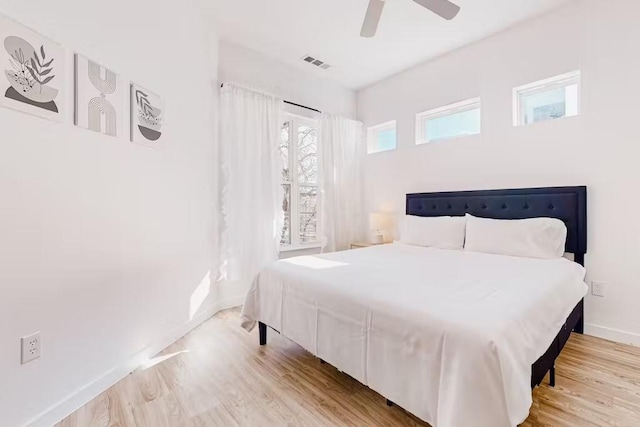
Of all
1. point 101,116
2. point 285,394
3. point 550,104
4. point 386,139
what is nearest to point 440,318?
point 285,394

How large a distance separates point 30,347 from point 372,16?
2.67 metres

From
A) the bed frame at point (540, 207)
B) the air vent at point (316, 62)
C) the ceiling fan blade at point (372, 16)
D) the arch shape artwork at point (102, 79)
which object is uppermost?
the air vent at point (316, 62)

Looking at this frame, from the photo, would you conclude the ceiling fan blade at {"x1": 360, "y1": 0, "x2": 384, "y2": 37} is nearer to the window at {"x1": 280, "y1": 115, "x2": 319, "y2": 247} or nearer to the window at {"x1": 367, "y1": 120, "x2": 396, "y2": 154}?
the window at {"x1": 280, "y1": 115, "x2": 319, "y2": 247}

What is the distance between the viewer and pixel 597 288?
2473mm

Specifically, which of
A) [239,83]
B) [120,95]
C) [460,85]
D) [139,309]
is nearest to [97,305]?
[139,309]

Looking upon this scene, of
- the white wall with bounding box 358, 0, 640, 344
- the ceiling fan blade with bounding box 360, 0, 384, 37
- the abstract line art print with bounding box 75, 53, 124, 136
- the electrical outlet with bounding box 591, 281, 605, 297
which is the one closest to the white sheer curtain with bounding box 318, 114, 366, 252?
the white wall with bounding box 358, 0, 640, 344

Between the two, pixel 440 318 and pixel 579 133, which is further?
pixel 579 133

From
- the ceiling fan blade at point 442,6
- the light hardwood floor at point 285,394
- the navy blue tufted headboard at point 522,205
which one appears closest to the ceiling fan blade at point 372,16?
the ceiling fan blade at point 442,6

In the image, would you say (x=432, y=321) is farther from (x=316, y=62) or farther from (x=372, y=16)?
(x=316, y=62)

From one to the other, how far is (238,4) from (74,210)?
2156 mm

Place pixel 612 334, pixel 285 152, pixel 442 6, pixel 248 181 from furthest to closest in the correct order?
pixel 285 152, pixel 248 181, pixel 612 334, pixel 442 6

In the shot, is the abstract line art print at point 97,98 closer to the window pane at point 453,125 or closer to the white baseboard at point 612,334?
the window pane at point 453,125

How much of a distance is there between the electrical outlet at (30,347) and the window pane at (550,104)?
13.1ft

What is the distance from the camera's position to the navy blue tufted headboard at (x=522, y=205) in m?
2.50
